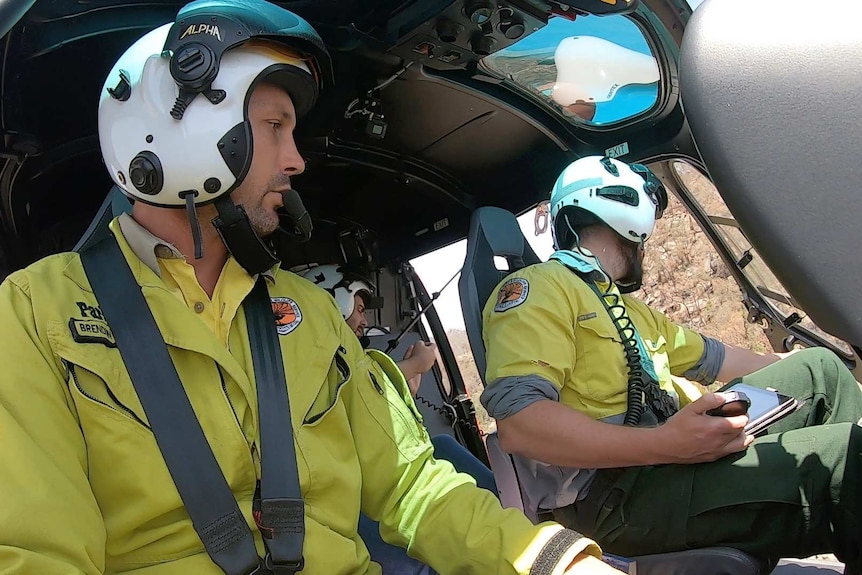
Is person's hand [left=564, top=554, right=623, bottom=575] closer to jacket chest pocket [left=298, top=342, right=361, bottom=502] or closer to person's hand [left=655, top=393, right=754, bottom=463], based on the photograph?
jacket chest pocket [left=298, top=342, right=361, bottom=502]

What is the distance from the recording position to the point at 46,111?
6.94 feet

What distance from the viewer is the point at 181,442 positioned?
1.10 metres

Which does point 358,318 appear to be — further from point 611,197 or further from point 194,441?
point 194,441

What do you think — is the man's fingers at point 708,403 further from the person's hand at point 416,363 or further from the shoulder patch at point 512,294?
the person's hand at point 416,363

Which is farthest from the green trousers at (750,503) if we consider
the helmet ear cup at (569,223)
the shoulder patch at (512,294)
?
the helmet ear cup at (569,223)

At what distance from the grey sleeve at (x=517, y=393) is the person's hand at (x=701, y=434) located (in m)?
0.27

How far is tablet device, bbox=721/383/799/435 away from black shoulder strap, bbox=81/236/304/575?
3.64 ft

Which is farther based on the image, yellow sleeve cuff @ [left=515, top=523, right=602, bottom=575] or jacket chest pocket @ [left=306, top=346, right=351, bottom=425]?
jacket chest pocket @ [left=306, top=346, right=351, bottom=425]

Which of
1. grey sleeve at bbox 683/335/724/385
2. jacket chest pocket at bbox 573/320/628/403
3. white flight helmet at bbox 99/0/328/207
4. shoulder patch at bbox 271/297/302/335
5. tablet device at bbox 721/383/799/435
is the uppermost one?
white flight helmet at bbox 99/0/328/207

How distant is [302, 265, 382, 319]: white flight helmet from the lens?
342 centimetres

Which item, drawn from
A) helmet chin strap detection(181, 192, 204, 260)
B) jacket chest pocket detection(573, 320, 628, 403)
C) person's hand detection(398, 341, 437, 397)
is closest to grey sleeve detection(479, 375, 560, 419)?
jacket chest pocket detection(573, 320, 628, 403)

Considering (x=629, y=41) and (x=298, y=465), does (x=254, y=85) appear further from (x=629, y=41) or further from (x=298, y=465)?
(x=629, y=41)

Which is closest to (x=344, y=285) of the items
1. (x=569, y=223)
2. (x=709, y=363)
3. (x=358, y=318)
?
(x=358, y=318)

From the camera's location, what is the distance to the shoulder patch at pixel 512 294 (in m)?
1.93
